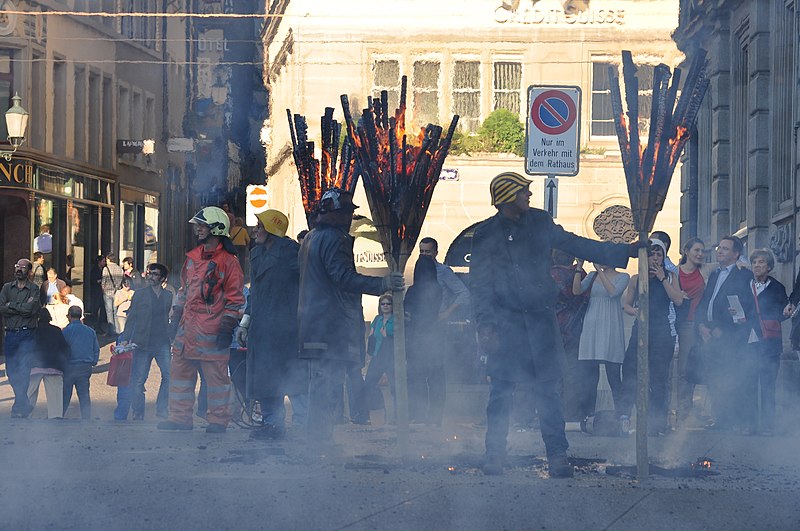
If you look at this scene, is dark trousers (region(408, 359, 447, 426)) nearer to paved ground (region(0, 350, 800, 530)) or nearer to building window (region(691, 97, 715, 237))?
paved ground (region(0, 350, 800, 530))

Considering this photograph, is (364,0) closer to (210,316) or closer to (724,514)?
(210,316)

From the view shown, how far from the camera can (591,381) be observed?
35.7 feet

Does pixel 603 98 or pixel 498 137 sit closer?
pixel 498 137

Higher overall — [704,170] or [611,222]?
[704,170]

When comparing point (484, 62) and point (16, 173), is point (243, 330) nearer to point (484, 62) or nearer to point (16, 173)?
point (16, 173)

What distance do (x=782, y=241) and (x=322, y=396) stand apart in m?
7.66

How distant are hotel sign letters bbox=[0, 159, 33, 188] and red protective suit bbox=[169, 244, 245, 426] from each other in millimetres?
17449

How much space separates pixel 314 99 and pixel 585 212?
6074mm

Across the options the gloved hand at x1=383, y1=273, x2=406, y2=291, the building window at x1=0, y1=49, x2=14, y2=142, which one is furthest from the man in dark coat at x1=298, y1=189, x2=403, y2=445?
the building window at x1=0, y1=49, x2=14, y2=142

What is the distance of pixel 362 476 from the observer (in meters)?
8.14

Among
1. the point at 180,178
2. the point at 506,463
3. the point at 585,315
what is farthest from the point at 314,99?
the point at 506,463

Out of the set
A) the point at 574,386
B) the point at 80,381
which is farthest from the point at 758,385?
the point at 80,381

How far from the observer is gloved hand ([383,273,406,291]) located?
8.20 metres

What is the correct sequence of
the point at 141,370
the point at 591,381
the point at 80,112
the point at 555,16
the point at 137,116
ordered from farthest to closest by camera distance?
the point at 137,116 → the point at 80,112 → the point at 555,16 → the point at 141,370 → the point at 591,381
